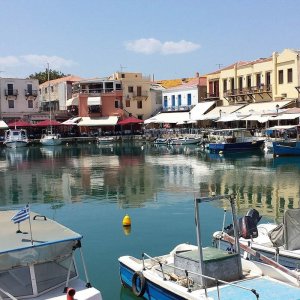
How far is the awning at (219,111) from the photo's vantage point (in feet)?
232

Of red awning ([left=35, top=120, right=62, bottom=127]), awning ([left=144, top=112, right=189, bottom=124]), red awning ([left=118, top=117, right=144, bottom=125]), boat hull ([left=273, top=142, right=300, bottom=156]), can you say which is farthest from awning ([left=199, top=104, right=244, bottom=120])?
red awning ([left=35, top=120, right=62, bottom=127])

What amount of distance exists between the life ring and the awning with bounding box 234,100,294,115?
50.8 m

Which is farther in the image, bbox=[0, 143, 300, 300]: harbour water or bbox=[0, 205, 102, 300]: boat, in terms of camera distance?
bbox=[0, 143, 300, 300]: harbour water

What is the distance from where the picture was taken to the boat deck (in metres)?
10.8

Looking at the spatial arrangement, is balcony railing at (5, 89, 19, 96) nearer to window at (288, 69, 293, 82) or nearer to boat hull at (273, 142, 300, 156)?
window at (288, 69, 293, 82)

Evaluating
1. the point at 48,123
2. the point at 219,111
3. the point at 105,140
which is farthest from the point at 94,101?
the point at 219,111

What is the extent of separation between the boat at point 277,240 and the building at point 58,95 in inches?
3101

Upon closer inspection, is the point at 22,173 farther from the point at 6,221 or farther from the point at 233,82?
the point at 233,82

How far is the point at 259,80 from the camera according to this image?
69.2m

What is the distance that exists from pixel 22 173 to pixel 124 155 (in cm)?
1781

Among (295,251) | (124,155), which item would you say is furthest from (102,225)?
(124,155)

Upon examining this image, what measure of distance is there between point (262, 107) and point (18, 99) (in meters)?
43.6

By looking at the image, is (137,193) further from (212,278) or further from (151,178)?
(212,278)

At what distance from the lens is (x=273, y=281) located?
38.5 feet
